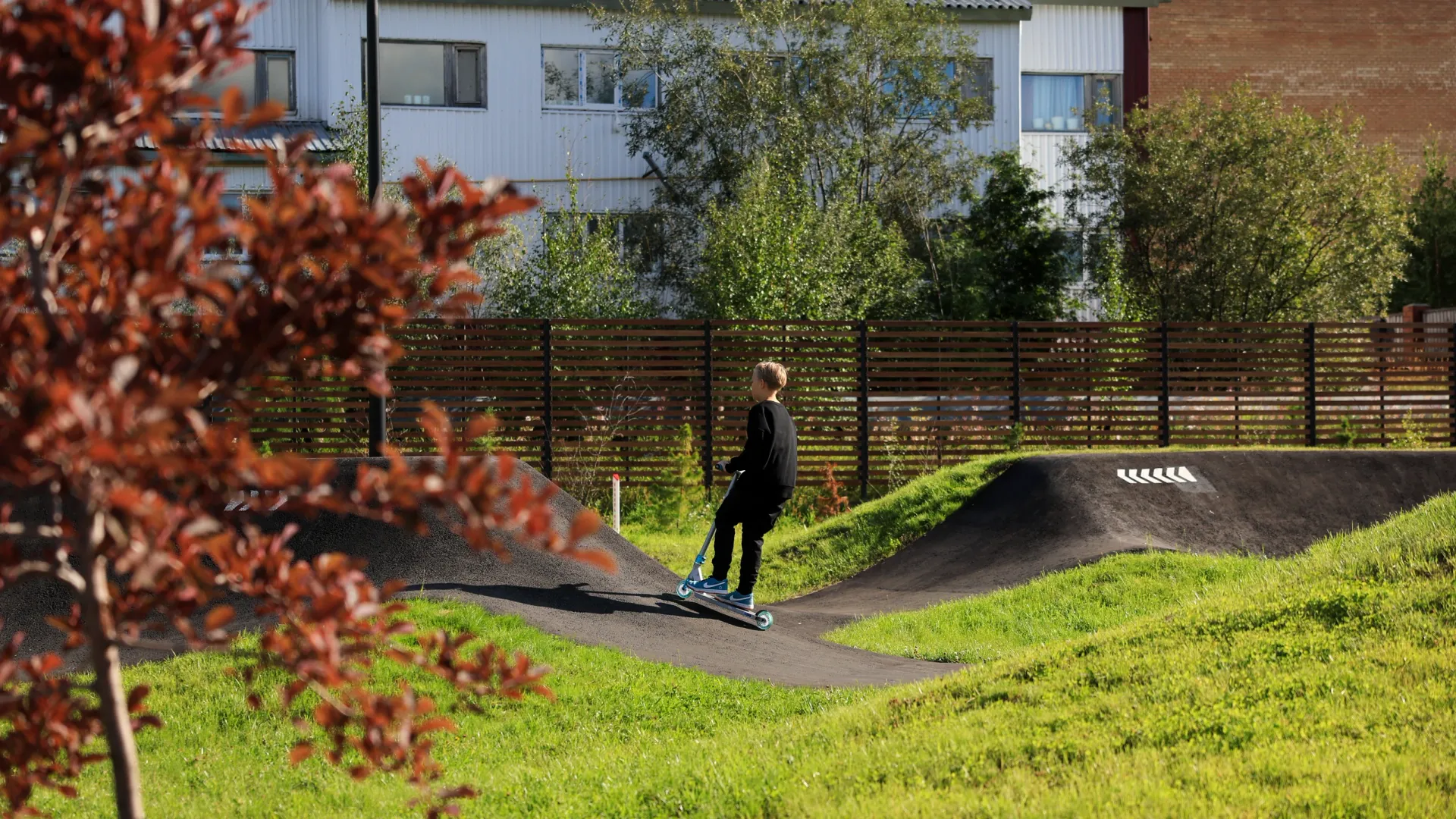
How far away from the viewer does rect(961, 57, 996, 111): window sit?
30.0 metres

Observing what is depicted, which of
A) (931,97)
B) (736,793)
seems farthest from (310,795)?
(931,97)

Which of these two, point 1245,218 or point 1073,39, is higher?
point 1073,39

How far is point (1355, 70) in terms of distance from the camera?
40.7 m

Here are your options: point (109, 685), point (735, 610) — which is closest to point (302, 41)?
point (735, 610)

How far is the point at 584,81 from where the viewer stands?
1125 inches

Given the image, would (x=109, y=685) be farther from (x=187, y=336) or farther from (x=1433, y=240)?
(x=1433, y=240)

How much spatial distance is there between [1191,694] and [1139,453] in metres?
10.8

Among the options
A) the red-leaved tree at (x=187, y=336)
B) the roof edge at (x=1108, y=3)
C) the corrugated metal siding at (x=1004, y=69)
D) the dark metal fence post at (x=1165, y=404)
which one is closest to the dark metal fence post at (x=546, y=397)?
the dark metal fence post at (x=1165, y=404)

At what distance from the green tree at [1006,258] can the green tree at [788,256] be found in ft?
7.01

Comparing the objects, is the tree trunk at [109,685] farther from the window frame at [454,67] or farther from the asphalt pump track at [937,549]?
the window frame at [454,67]

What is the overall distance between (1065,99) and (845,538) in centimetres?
1941

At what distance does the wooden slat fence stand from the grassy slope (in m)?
9.36

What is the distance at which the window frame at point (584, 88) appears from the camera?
28359 millimetres

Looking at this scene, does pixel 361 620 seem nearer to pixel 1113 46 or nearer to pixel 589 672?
pixel 589 672
